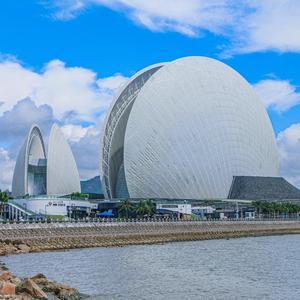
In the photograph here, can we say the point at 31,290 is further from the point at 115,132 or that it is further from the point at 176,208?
the point at 115,132

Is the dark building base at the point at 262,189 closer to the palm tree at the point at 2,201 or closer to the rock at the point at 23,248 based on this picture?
the palm tree at the point at 2,201

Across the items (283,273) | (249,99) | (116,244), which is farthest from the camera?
(249,99)

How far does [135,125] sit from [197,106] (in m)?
9.98

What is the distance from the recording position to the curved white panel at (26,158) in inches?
3649

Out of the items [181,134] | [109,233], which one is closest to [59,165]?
[181,134]

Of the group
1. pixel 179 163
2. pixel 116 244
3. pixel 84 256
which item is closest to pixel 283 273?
pixel 84 256

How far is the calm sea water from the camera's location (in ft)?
82.2

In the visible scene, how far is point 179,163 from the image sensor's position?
84062mm

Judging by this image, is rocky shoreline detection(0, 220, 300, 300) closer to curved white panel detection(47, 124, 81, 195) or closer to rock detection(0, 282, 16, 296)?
rock detection(0, 282, 16, 296)

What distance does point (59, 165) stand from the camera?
9544cm

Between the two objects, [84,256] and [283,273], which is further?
[84,256]

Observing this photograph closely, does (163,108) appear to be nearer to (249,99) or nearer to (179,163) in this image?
(179,163)

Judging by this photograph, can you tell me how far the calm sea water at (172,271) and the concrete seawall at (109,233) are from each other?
2971 millimetres

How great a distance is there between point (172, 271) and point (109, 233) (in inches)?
865
